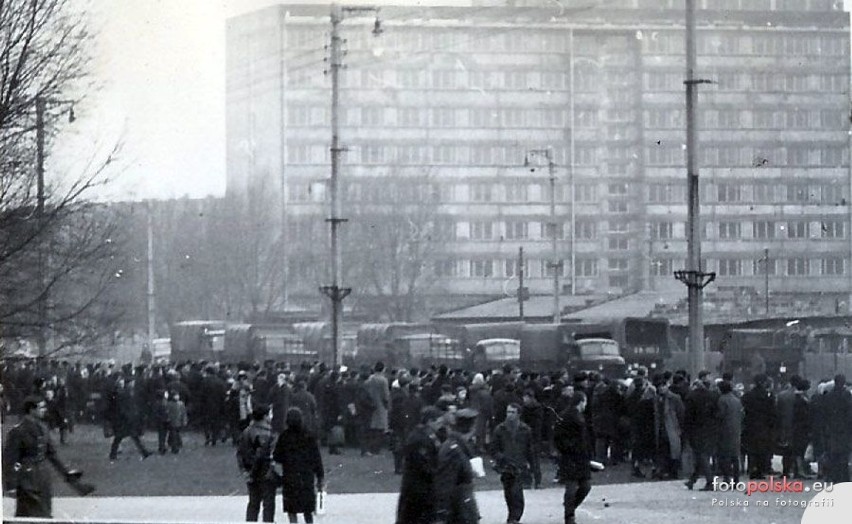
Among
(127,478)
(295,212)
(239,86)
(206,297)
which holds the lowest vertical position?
(127,478)

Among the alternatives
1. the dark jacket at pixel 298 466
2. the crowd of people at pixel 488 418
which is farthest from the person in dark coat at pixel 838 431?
the dark jacket at pixel 298 466

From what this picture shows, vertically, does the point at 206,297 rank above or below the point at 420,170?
below

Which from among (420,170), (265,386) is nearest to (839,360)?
(420,170)

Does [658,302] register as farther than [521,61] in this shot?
Yes

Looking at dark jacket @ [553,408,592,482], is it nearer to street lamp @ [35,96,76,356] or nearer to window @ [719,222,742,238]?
street lamp @ [35,96,76,356]

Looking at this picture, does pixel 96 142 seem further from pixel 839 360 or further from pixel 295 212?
pixel 839 360

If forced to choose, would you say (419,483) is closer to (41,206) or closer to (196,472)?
(41,206)

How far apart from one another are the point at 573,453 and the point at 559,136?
20.3 m

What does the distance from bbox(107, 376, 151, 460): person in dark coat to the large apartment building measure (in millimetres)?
5728

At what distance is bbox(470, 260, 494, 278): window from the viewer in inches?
1276

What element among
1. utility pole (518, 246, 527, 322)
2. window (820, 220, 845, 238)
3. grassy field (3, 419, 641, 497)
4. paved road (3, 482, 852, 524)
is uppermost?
window (820, 220, 845, 238)

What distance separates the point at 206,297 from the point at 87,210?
40.7ft

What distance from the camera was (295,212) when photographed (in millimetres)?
28500

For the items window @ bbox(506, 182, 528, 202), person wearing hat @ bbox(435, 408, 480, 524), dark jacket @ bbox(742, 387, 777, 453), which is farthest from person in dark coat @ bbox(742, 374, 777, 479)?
window @ bbox(506, 182, 528, 202)
